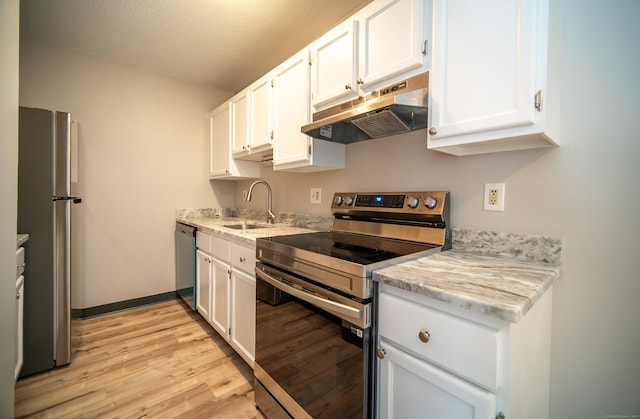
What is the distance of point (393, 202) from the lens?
1514mm

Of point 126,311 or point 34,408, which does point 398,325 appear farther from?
point 126,311

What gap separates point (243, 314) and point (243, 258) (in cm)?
35

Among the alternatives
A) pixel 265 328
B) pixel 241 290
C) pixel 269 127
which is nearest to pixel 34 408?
pixel 241 290

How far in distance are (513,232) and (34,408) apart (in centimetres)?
251

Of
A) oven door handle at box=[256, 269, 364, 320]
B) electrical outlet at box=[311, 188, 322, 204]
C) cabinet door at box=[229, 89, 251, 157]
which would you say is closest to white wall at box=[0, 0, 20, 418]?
oven door handle at box=[256, 269, 364, 320]

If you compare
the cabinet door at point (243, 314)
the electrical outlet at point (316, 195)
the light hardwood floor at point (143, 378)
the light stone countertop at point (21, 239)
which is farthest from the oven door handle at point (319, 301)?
the light stone countertop at point (21, 239)

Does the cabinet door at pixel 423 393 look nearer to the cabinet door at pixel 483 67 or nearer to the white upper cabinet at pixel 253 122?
the cabinet door at pixel 483 67

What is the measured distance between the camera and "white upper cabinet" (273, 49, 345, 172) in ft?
5.73

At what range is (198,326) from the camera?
2.36 meters

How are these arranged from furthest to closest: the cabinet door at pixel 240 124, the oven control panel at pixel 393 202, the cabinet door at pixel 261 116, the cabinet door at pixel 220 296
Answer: the cabinet door at pixel 240 124 < the cabinet door at pixel 261 116 < the cabinet door at pixel 220 296 < the oven control panel at pixel 393 202

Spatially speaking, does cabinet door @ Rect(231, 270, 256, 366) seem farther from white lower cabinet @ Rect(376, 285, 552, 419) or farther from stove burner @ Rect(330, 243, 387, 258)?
white lower cabinet @ Rect(376, 285, 552, 419)

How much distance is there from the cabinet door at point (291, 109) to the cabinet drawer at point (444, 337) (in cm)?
113

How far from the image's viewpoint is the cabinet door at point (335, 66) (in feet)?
4.73

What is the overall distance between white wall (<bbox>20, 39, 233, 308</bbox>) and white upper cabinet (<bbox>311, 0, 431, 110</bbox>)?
6.35 feet
